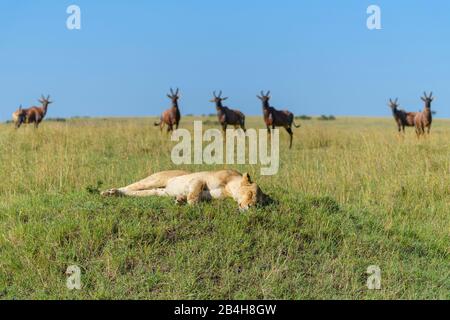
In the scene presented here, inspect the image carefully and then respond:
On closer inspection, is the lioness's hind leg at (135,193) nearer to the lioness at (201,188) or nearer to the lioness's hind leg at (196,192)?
the lioness at (201,188)

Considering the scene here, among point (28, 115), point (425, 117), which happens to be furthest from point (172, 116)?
point (425, 117)

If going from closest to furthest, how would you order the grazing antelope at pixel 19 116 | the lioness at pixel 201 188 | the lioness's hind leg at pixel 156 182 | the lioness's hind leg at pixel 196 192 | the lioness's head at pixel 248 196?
1. the lioness's head at pixel 248 196
2. the lioness at pixel 201 188
3. the lioness's hind leg at pixel 196 192
4. the lioness's hind leg at pixel 156 182
5. the grazing antelope at pixel 19 116

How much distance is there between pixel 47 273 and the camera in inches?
252

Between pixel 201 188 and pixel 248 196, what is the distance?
682mm

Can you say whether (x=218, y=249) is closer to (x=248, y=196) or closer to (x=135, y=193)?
(x=248, y=196)

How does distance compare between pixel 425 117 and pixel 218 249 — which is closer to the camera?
pixel 218 249

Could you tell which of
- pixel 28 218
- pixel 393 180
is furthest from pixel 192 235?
pixel 393 180

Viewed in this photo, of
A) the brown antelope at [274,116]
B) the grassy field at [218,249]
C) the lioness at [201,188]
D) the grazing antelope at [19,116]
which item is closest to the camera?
the grassy field at [218,249]

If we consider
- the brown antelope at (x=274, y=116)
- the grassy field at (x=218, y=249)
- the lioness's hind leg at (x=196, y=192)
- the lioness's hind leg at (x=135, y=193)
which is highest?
the brown antelope at (x=274, y=116)

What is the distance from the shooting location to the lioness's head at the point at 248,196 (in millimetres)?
7297

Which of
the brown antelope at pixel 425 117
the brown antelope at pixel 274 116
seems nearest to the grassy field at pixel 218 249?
the brown antelope at pixel 274 116

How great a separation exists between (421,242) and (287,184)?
3.57 meters

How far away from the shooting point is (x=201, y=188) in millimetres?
7699
